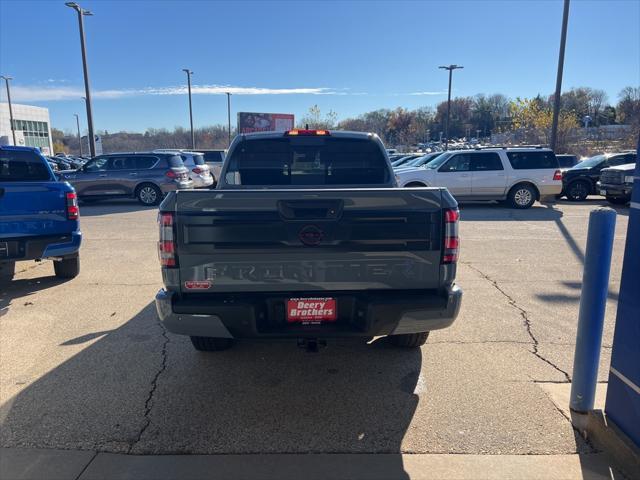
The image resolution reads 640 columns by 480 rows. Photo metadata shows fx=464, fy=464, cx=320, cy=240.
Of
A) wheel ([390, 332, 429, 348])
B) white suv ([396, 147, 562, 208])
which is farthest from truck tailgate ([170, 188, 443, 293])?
white suv ([396, 147, 562, 208])

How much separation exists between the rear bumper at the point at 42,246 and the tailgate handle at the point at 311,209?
4.24 metres

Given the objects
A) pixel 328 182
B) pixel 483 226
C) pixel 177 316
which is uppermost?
pixel 328 182

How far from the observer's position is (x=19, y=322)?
16.2 feet

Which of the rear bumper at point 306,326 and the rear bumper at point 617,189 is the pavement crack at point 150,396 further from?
the rear bumper at point 617,189

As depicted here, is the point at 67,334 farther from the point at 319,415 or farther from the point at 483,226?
the point at 483,226

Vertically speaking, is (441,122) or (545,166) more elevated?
(441,122)

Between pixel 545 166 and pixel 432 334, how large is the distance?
1224 centimetres

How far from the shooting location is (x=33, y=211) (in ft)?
18.6

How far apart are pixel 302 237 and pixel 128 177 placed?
47.6 ft

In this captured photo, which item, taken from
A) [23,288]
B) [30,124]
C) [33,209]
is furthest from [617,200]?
[30,124]

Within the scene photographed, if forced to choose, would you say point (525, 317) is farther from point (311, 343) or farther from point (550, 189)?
point (550, 189)

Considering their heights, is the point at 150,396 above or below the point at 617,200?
below

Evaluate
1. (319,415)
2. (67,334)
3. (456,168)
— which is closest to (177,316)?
(319,415)

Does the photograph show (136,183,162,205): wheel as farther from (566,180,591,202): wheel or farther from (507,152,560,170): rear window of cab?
(566,180,591,202): wheel
